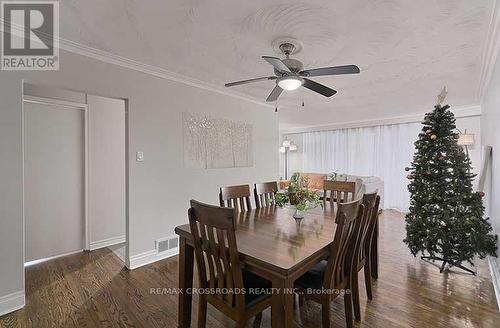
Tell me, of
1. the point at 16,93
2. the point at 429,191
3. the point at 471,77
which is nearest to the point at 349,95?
the point at 471,77

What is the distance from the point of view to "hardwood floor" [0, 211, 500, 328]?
77.7 inches

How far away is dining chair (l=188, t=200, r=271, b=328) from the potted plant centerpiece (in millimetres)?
733

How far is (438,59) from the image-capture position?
2705mm

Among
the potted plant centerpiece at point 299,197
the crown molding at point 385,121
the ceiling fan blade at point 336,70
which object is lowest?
the potted plant centerpiece at point 299,197

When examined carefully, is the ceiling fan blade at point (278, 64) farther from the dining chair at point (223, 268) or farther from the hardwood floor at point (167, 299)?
the hardwood floor at point (167, 299)

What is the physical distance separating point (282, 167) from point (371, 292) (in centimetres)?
715

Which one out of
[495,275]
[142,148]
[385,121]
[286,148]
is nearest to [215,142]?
[142,148]

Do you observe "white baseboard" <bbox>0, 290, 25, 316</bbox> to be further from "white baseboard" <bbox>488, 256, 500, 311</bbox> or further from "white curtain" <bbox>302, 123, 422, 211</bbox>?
"white curtain" <bbox>302, 123, 422, 211</bbox>

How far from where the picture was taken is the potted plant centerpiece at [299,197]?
86.2 inches

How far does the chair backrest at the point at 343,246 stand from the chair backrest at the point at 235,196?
46.8 inches

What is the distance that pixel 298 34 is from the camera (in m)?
2.22

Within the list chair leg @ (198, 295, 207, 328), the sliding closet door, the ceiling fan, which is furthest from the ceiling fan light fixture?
the sliding closet door

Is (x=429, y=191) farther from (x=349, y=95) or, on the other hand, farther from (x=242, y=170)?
(x=242, y=170)

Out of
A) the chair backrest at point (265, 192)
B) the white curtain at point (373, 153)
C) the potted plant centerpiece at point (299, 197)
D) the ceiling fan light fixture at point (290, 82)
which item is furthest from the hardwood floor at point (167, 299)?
the white curtain at point (373, 153)
